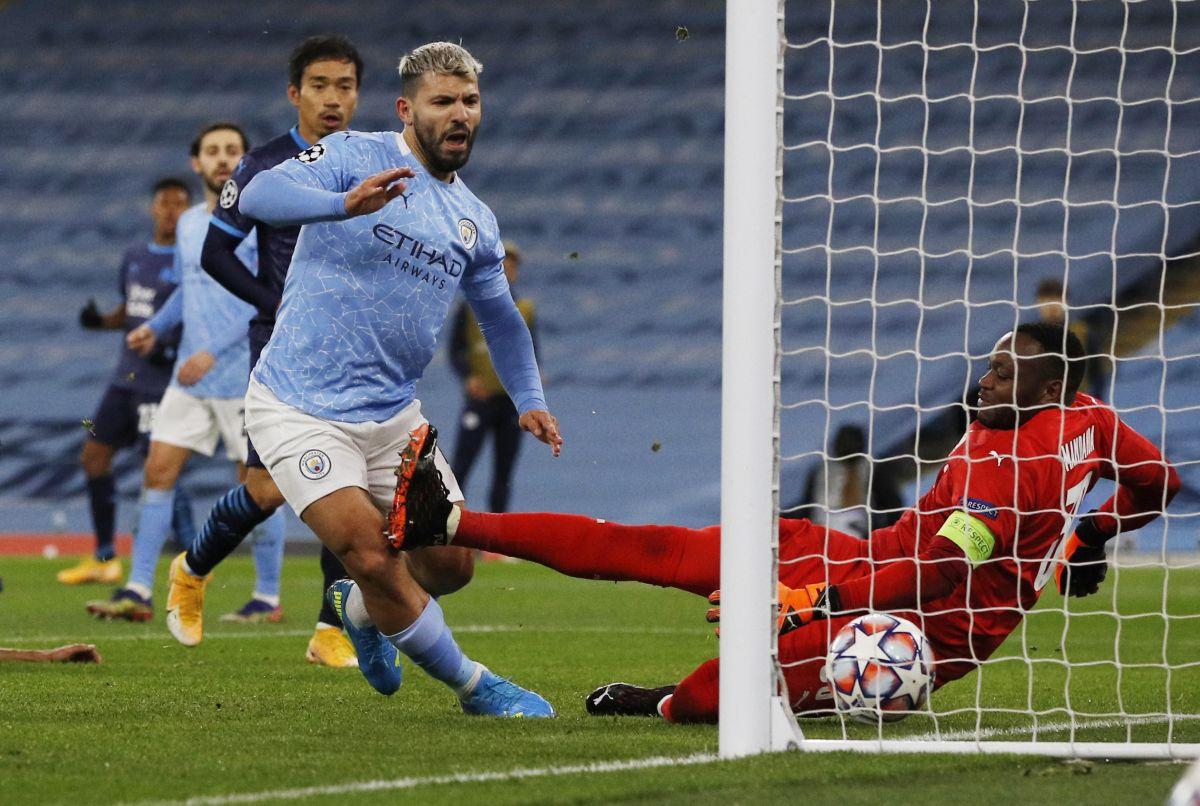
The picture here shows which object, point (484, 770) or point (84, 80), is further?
point (84, 80)

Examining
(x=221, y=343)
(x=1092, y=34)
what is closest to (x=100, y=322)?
(x=221, y=343)

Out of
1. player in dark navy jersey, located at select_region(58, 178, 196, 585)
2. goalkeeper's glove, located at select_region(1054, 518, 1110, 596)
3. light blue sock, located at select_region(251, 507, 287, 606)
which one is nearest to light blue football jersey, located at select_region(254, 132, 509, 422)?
goalkeeper's glove, located at select_region(1054, 518, 1110, 596)

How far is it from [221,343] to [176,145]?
9.56 m

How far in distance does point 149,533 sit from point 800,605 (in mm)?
4481

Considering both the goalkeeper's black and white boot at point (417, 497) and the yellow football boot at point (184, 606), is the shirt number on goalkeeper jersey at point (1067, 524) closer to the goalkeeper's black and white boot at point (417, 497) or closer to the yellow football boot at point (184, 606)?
the goalkeeper's black and white boot at point (417, 497)

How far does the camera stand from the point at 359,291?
4914 mm

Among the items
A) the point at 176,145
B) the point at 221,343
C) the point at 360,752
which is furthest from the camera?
the point at 176,145

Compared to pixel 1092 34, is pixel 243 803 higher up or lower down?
lower down

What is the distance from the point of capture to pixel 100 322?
10.6 meters

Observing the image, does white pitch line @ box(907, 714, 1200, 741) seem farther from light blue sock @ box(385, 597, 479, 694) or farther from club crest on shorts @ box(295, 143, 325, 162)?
club crest on shorts @ box(295, 143, 325, 162)

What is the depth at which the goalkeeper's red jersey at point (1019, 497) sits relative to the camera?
483 centimetres

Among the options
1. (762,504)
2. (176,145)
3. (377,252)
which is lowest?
(762,504)

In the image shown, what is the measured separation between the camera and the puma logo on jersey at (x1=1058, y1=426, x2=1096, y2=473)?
4.91 meters

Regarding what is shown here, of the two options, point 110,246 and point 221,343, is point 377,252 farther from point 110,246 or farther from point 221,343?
point 110,246
